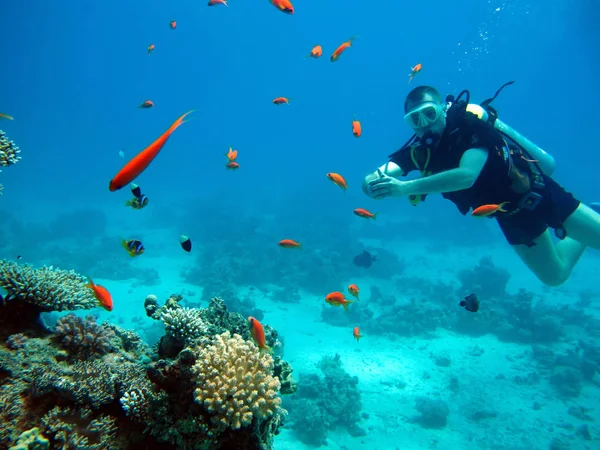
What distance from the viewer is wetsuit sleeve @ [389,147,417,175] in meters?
5.37

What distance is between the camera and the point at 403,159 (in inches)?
213

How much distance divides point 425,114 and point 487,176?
1.50m

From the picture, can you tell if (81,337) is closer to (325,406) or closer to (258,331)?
(258,331)

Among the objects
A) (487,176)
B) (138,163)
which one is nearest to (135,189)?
(138,163)

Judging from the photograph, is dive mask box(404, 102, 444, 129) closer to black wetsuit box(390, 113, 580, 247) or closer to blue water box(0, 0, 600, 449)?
black wetsuit box(390, 113, 580, 247)

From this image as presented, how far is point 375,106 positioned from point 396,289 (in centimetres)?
13450

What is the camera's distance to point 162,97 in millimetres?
146375

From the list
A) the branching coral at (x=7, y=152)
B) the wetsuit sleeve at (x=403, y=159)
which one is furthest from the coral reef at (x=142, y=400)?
the wetsuit sleeve at (x=403, y=159)

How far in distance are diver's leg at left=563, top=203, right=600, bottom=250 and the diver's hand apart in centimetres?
413

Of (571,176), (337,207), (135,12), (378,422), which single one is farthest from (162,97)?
(378,422)

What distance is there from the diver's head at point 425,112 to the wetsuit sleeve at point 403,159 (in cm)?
38

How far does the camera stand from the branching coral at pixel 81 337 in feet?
11.3

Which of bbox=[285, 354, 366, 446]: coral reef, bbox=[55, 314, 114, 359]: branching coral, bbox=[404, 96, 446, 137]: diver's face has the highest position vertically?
bbox=[404, 96, 446, 137]: diver's face

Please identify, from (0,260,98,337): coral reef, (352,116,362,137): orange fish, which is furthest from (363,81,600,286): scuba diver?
(0,260,98,337): coral reef
